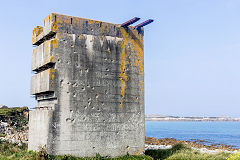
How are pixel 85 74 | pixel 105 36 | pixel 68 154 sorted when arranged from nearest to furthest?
pixel 68 154
pixel 85 74
pixel 105 36

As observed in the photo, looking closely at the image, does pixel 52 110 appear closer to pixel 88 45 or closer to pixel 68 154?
pixel 68 154

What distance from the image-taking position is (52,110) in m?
9.59

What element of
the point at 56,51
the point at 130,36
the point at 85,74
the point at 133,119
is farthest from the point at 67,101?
the point at 130,36

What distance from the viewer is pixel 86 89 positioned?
1016cm

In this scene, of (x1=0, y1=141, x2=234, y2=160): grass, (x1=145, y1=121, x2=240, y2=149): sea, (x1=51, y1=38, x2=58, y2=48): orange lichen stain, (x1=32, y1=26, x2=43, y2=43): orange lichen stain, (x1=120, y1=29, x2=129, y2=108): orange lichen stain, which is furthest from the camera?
(x1=145, y1=121, x2=240, y2=149): sea

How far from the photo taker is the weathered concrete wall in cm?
972

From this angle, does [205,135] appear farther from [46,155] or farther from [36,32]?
[46,155]

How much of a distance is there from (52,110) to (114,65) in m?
2.99

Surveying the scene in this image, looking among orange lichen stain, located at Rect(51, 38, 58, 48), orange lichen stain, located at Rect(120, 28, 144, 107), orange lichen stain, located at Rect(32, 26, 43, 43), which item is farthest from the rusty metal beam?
orange lichen stain, located at Rect(32, 26, 43, 43)

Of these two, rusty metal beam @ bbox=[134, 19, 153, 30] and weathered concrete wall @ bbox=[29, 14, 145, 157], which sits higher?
rusty metal beam @ bbox=[134, 19, 153, 30]

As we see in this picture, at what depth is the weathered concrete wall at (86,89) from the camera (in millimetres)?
9719

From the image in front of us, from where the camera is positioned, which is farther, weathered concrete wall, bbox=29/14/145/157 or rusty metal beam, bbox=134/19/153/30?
rusty metal beam, bbox=134/19/153/30

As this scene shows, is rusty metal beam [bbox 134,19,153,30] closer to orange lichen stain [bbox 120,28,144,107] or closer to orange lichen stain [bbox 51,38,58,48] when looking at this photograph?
orange lichen stain [bbox 120,28,144,107]

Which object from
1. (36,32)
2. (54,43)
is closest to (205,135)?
(36,32)
